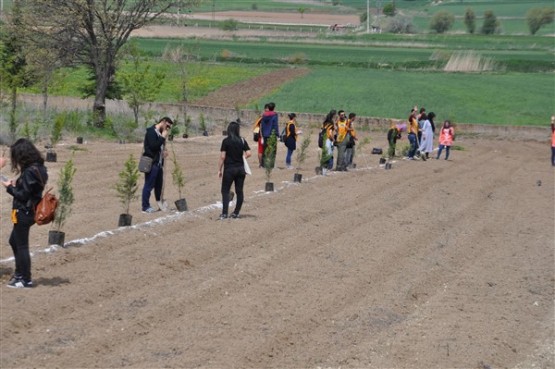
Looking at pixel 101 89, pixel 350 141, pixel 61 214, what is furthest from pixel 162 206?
pixel 101 89

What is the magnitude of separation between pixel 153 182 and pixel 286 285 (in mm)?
4363

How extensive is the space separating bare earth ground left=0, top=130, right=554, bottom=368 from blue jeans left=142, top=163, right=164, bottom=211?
1.01 ft

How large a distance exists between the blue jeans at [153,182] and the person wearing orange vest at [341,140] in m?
8.89

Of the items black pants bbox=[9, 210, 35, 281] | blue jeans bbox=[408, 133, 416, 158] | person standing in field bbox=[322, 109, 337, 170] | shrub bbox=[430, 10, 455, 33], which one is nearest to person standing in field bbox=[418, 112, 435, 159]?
blue jeans bbox=[408, 133, 416, 158]

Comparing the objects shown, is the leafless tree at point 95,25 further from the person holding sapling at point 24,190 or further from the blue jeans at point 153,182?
the person holding sapling at point 24,190

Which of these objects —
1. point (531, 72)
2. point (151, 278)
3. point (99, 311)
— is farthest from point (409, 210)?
point (531, 72)

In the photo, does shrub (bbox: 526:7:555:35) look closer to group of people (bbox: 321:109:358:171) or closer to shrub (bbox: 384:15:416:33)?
shrub (bbox: 384:15:416:33)

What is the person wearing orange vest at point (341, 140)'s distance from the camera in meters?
25.8

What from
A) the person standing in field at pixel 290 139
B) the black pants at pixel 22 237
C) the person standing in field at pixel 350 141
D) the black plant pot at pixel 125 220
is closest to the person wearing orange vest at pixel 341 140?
the person standing in field at pixel 350 141

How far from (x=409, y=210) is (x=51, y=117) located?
1439cm

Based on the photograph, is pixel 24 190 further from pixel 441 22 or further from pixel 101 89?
pixel 441 22

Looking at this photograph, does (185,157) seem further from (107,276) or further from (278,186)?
(107,276)

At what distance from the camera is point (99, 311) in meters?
11.6

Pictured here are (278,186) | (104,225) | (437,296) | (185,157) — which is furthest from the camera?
(185,157)
